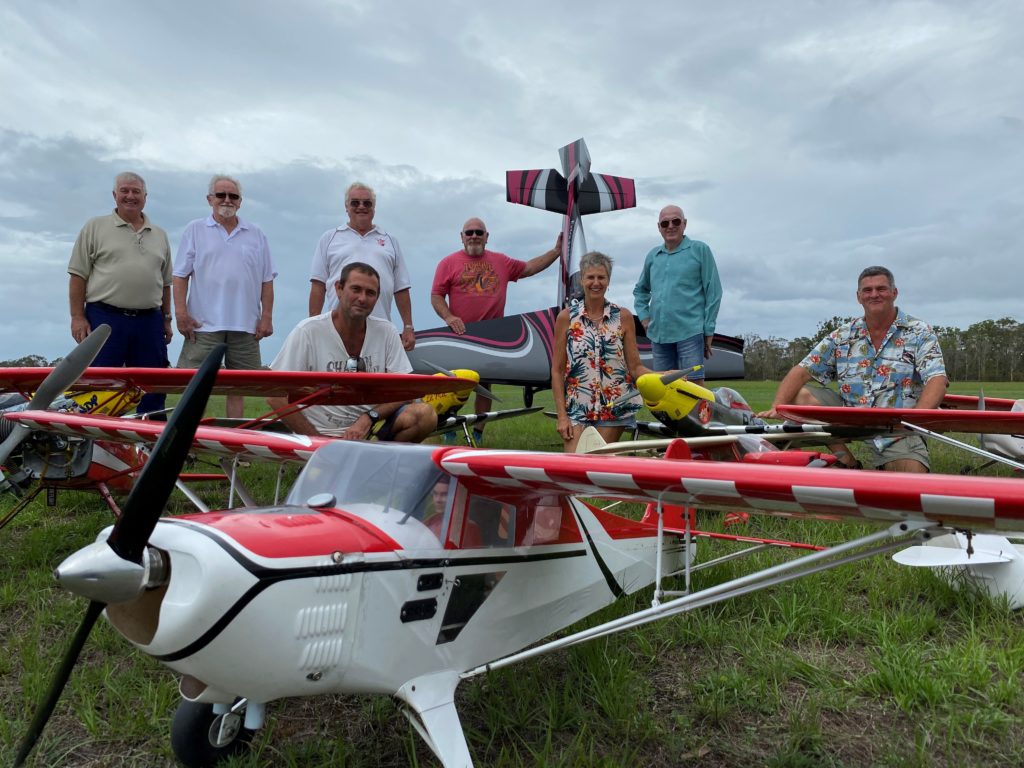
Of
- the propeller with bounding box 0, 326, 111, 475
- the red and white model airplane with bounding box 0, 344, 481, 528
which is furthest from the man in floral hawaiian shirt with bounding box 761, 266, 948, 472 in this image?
the propeller with bounding box 0, 326, 111, 475

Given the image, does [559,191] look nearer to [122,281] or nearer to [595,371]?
[595,371]

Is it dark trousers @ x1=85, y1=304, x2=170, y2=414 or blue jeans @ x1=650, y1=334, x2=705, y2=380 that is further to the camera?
blue jeans @ x1=650, y1=334, x2=705, y2=380

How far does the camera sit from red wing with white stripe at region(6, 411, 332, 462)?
4.29 meters

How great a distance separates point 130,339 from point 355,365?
2940mm

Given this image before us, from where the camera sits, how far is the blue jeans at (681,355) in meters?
7.68

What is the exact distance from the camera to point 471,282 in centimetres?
896

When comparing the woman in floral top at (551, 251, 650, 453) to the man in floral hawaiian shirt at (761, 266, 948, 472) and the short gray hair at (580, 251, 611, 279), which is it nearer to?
the short gray hair at (580, 251, 611, 279)

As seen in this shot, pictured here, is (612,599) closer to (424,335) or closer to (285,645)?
(285,645)

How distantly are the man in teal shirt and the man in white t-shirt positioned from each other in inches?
125

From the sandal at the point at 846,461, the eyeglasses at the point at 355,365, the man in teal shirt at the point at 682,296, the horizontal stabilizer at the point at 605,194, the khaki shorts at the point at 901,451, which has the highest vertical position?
the horizontal stabilizer at the point at 605,194

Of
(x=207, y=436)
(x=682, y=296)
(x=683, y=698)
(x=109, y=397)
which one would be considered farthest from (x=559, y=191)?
(x=683, y=698)

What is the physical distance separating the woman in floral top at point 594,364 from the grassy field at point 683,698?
86.0 inches

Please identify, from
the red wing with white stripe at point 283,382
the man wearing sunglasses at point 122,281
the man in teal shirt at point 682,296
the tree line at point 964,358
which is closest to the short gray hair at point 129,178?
the man wearing sunglasses at point 122,281

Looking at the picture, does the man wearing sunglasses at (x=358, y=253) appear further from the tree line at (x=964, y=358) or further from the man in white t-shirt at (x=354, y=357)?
the tree line at (x=964, y=358)
